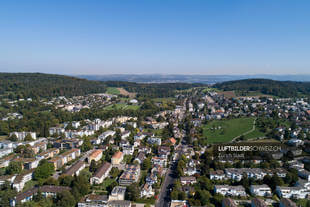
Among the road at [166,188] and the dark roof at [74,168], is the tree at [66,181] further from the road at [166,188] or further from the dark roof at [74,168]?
the road at [166,188]

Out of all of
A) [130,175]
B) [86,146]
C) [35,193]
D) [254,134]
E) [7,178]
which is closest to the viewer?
[35,193]

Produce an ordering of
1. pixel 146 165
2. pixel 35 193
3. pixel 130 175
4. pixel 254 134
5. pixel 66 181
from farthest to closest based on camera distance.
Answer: pixel 254 134, pixel 146 165, pixel 130 175, pixel 66 181, pixel 35 193

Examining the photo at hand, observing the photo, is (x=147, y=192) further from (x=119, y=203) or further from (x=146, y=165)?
(x=146, y=165)

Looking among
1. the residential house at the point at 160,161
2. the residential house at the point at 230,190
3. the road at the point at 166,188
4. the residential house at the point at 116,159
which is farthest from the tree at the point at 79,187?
the residential house at the point at 230,190

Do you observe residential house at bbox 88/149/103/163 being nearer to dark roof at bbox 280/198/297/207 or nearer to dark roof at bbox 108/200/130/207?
dark roof at bbox 108/200/130/207

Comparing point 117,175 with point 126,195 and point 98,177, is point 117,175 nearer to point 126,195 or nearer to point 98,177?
point 98,177

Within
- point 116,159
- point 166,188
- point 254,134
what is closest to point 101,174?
point 116,159

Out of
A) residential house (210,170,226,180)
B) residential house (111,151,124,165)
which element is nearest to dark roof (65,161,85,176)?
residential house (111,151,124,165)
